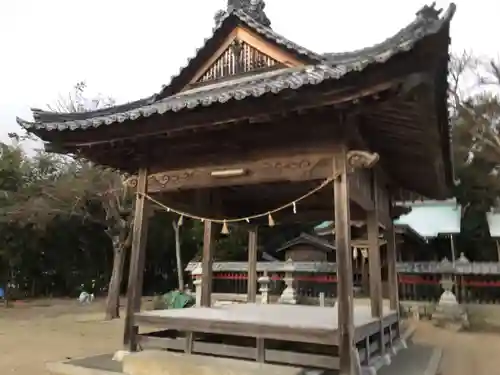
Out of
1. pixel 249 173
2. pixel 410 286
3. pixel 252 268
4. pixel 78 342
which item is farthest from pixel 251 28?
pixel 410 286

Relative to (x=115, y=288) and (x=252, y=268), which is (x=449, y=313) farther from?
(x=115, y=288)

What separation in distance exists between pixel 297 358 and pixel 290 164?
2.40m

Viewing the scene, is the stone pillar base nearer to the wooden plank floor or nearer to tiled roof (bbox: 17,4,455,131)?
the wooden plank floor

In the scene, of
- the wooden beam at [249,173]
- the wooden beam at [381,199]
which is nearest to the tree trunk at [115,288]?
the wooden beam at [249,173]

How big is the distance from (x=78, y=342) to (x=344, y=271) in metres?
7.86

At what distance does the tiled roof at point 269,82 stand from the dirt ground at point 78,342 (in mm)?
4091

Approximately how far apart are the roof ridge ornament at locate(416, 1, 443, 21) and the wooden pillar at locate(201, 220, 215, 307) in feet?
18.4

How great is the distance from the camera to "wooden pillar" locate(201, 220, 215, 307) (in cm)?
822

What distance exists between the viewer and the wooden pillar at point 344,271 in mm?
4574

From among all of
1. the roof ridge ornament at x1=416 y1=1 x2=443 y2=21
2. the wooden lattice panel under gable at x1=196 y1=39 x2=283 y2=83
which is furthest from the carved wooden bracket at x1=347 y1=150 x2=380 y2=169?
the wooden lattice panel under gable at x1=196 y1=39 x2=283 y2=83

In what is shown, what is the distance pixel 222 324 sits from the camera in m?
5.33

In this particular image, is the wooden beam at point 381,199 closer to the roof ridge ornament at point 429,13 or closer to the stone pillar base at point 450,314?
the roof ridge ornament at point 429,13

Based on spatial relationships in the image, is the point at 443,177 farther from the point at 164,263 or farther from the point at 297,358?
the point at 164,263

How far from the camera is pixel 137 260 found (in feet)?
20.0
